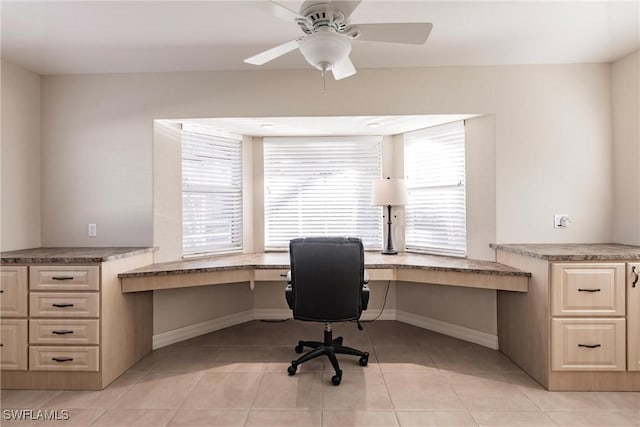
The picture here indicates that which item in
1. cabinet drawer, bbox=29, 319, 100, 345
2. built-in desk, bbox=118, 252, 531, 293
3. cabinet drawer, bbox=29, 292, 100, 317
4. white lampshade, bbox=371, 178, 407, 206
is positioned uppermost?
white lampshade, bbox=371, 178, 407, 206

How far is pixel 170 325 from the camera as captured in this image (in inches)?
120

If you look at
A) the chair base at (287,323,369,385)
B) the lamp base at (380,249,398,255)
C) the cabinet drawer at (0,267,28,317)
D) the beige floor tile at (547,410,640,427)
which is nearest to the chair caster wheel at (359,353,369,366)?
the chair base at (287,323,369,385)

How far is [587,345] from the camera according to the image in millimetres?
2193

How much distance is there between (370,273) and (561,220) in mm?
1713

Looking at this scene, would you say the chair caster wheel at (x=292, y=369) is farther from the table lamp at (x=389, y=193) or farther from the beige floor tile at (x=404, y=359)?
the table lamp at (x=389, y=193)

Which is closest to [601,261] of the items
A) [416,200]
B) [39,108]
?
[416,200]

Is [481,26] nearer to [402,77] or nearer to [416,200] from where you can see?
[402,77]

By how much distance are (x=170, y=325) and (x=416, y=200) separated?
8.88 feet

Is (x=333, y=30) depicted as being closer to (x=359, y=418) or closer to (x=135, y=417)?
(x=359, y=418)

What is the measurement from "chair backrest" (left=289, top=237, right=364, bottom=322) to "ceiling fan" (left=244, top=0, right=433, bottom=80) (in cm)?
114

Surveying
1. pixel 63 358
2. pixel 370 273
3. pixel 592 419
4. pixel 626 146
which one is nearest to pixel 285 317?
pixel 370 273

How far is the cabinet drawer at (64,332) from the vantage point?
2270mm

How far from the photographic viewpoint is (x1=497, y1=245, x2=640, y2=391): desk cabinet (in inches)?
85.6

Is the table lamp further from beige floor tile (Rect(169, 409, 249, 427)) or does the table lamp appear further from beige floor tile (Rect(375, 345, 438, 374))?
beige floor tile (Rect(169, 409, 249, 427))
